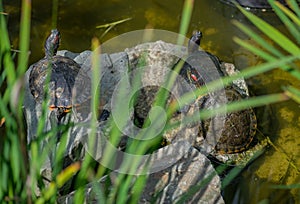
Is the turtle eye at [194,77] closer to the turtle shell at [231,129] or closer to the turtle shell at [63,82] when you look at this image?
the turtle shell at [231,129]

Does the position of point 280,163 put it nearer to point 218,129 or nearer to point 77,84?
point 218,129

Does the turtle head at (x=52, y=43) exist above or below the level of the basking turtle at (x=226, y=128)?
above

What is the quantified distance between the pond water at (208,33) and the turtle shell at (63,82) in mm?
456

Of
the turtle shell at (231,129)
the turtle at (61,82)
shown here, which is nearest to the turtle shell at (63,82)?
the turtle at (61,82)

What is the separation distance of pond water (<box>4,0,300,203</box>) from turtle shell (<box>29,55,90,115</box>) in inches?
18.0

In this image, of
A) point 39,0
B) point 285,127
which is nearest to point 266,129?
point 285,127

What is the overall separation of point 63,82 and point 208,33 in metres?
1.12

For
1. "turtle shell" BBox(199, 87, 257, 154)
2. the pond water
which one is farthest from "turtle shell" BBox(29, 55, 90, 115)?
"turtle shell" BBox(199, 87, 257, 154)

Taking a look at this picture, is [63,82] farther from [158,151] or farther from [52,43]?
[158,151]

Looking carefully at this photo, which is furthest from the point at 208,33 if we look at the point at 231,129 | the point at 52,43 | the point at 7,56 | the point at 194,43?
the point at 7,56

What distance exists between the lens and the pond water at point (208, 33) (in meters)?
2.98

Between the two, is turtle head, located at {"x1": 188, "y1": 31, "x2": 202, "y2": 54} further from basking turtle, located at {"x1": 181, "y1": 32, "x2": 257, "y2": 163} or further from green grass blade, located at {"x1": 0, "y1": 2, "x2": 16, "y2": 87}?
green grass blade, located at {"x1": 0, "y1": 2, "x2": 16, "y2": 87}

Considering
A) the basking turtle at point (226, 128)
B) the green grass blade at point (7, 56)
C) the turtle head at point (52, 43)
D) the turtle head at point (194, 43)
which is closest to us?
the green grass blade at point (7, 56)

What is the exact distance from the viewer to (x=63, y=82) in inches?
122
